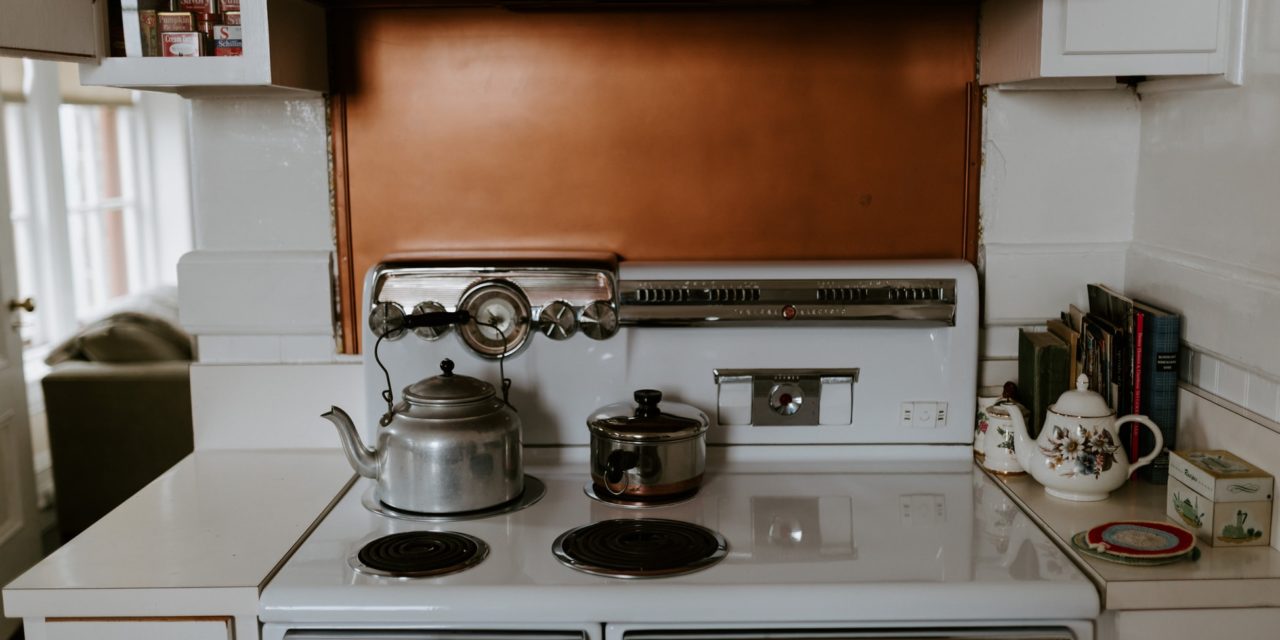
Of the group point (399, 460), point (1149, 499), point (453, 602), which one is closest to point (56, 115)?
point (399, 460)

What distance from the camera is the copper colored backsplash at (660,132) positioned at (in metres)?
2.01

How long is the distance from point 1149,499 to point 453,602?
1.08 meters

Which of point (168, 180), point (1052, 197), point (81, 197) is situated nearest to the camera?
point (1052, 197)

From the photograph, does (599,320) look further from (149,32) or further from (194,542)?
(149,32)

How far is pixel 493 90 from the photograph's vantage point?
6.67 feet

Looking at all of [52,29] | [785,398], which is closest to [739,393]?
[785,398]

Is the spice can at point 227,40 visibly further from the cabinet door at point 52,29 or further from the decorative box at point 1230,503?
the decorative box at point 1230,503

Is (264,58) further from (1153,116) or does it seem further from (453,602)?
(1153,116)

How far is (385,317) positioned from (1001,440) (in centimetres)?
106

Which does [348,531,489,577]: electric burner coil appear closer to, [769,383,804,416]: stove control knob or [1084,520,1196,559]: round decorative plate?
[769,383,804,416]: stove control knob

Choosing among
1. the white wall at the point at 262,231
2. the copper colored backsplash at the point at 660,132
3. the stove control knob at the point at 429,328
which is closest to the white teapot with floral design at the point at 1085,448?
the copper colored backsplash at the point at 660,132

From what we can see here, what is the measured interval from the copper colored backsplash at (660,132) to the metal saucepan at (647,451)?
374 mm

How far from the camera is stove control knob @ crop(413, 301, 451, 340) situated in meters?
1.93

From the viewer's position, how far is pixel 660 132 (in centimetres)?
204
